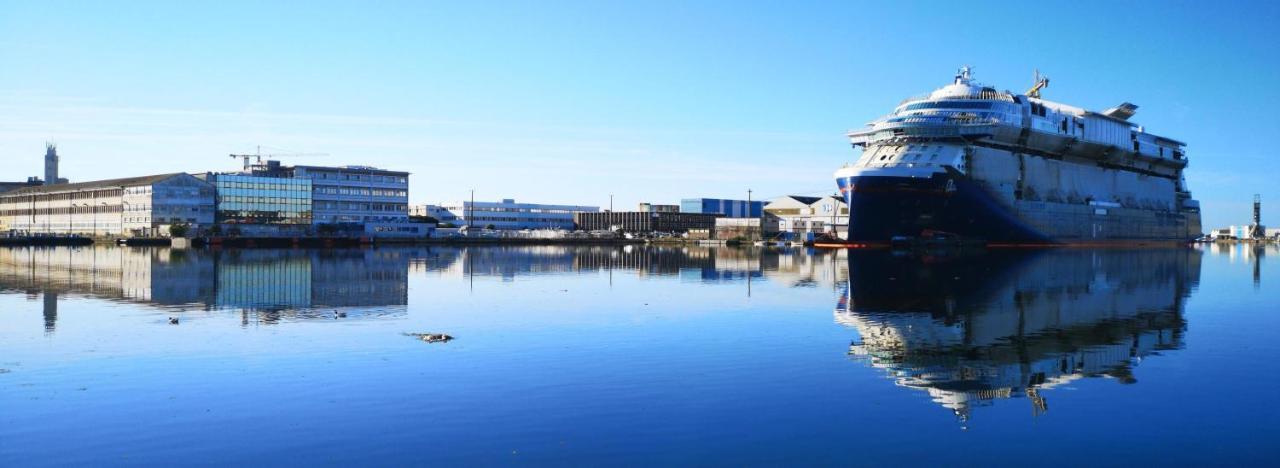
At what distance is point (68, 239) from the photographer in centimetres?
12569

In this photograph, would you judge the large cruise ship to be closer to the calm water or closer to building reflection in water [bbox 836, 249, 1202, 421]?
building reflection in water [bbox 836, 249, 1202, 421]

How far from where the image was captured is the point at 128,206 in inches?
5256

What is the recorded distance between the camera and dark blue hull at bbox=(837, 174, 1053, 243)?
88562mm

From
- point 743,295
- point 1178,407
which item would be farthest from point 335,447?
point 743,295

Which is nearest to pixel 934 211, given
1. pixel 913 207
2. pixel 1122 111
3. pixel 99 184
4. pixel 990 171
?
pixel 913 207

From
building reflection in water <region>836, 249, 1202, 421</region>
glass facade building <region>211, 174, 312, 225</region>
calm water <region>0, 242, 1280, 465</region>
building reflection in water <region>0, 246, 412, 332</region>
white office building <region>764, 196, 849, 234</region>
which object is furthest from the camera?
white office building <region>764, 196, 849, 234</region>

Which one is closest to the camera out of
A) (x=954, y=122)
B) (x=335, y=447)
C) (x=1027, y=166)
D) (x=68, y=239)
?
(x=335, y=447)

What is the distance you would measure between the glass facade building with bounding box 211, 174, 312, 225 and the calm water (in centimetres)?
10306

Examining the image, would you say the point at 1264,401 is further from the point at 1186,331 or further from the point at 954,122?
the point at 954,122

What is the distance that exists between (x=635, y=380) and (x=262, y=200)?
132562 mm

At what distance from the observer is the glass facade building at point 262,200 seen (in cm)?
13512

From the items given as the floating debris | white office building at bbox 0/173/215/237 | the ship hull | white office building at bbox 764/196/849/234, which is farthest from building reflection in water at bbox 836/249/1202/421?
white office building at bbox 0/173/215/237

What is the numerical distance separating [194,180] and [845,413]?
5327 inches

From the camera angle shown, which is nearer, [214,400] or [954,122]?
[214,400]
